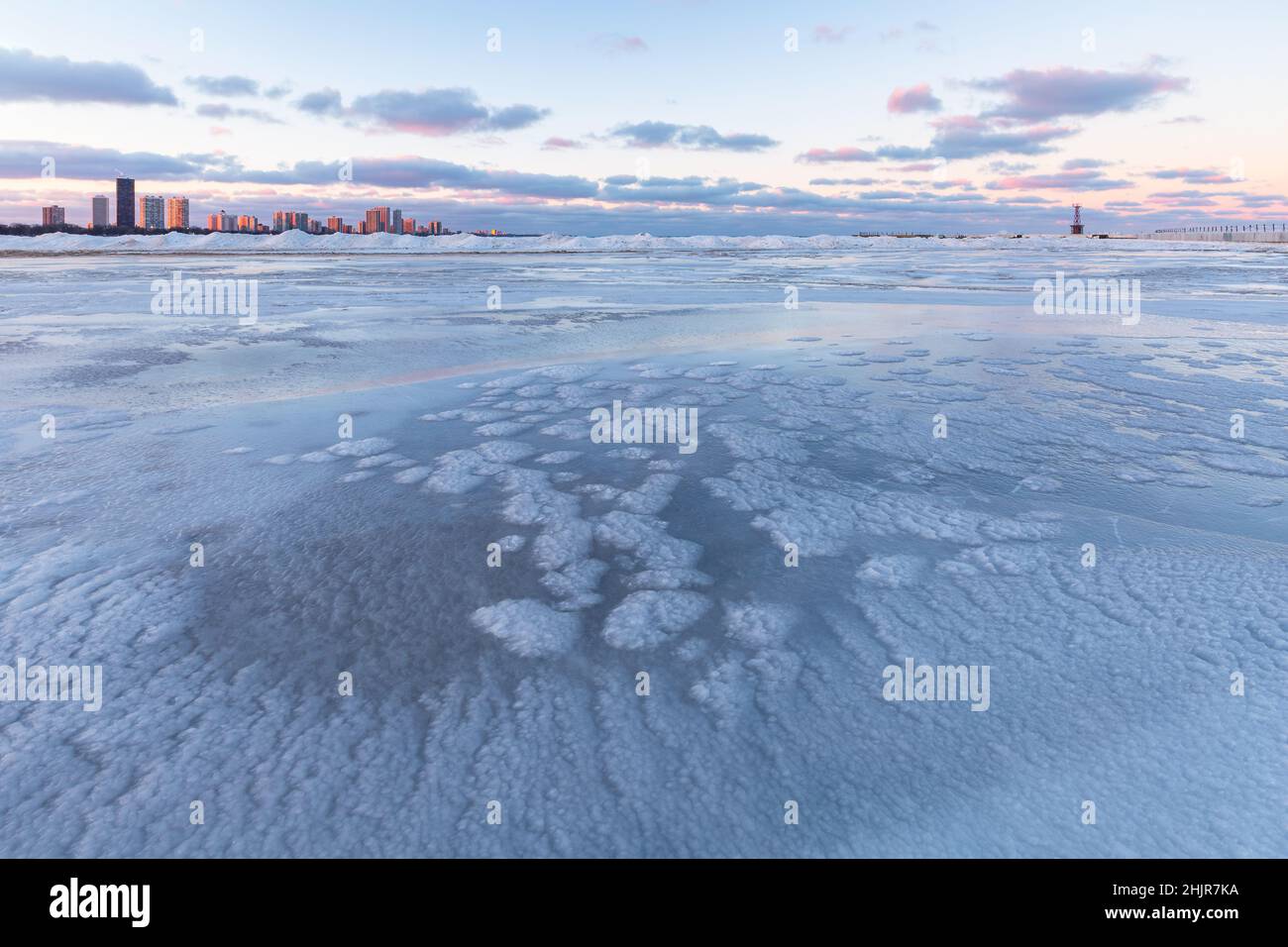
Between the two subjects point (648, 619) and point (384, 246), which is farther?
point (384, 246)

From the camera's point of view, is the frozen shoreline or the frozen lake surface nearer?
the frozen lake surface

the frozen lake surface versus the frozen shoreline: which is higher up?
the frozen shoreline

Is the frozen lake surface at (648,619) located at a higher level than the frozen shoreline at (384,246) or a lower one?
lower

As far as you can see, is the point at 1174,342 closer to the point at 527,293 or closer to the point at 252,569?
the point at 252,569

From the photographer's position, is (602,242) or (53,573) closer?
(53,573)

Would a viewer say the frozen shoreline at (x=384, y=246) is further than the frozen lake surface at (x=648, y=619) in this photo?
Yes
